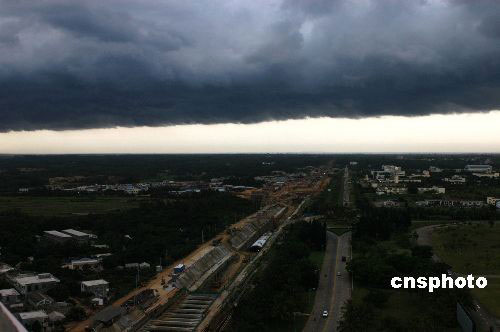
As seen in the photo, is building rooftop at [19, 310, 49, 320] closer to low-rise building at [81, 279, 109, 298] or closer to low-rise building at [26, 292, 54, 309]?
low-rise building at [26, 292, 54, 309]

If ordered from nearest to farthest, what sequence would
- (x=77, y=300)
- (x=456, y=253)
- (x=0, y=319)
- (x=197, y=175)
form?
(x=0, y=319) < (x=77, y=300) < (x=456, y=253) < (x=197, y=175)

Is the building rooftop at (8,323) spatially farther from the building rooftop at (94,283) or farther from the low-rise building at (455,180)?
the low-rise building at (455,180)

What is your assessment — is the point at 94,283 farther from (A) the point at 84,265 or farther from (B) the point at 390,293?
(B) the point at 390,293

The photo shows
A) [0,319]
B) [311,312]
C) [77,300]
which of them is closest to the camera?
[0,319]

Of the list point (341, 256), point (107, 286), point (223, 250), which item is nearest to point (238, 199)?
point (223, 250)

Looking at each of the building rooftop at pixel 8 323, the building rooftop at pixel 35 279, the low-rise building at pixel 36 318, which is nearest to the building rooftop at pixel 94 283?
the building rooftop at pixel 35 279

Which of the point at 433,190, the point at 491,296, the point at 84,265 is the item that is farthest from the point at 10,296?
the point at 433,190

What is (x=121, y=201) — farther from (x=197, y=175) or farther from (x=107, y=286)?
(x=197, y=175)

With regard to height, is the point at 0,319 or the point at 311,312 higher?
the point at 0,319

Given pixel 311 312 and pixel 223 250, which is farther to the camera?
pixel 223 250
